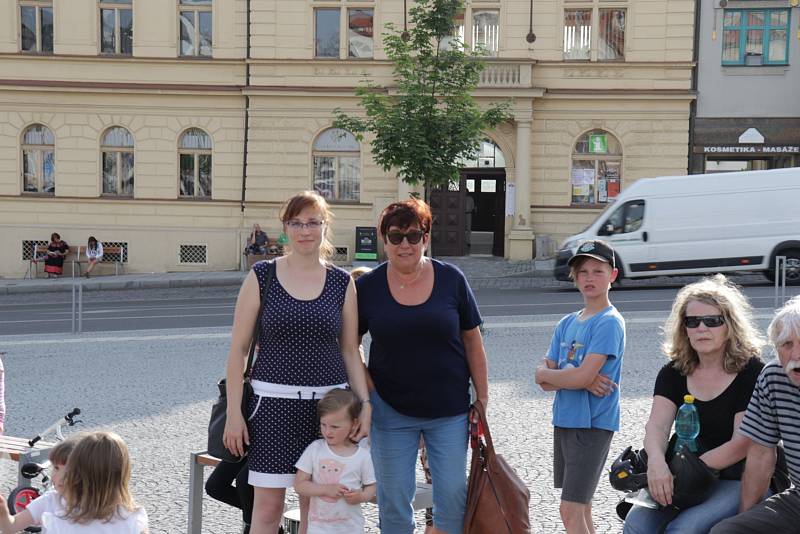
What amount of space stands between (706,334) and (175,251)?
28.0 meters

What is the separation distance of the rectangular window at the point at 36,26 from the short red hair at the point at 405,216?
97.4 feet

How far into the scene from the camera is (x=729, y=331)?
4.65m

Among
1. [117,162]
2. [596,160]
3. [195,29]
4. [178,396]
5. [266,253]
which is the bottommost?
[178,396]

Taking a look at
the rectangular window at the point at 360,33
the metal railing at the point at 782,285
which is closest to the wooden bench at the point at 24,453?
the metal railing at the point at 782,285

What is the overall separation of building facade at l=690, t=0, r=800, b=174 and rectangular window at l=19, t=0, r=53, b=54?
19.9m

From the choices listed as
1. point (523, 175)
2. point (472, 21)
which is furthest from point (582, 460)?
point (472, 21)

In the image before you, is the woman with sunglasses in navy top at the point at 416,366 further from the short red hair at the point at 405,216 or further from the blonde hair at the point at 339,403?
the blonde hair at the point at 339,403

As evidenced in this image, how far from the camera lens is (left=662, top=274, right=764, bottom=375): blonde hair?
4652 millimetres

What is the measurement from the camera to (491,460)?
4.71 meters

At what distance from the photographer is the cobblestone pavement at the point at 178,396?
6.75 metres

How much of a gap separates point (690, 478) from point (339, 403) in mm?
1619

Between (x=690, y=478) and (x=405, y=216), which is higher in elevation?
(x=405, y=216)

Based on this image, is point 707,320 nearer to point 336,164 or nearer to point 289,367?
point 289,367

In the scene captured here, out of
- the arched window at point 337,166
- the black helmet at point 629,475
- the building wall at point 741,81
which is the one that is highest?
the building wall at point 741,81
